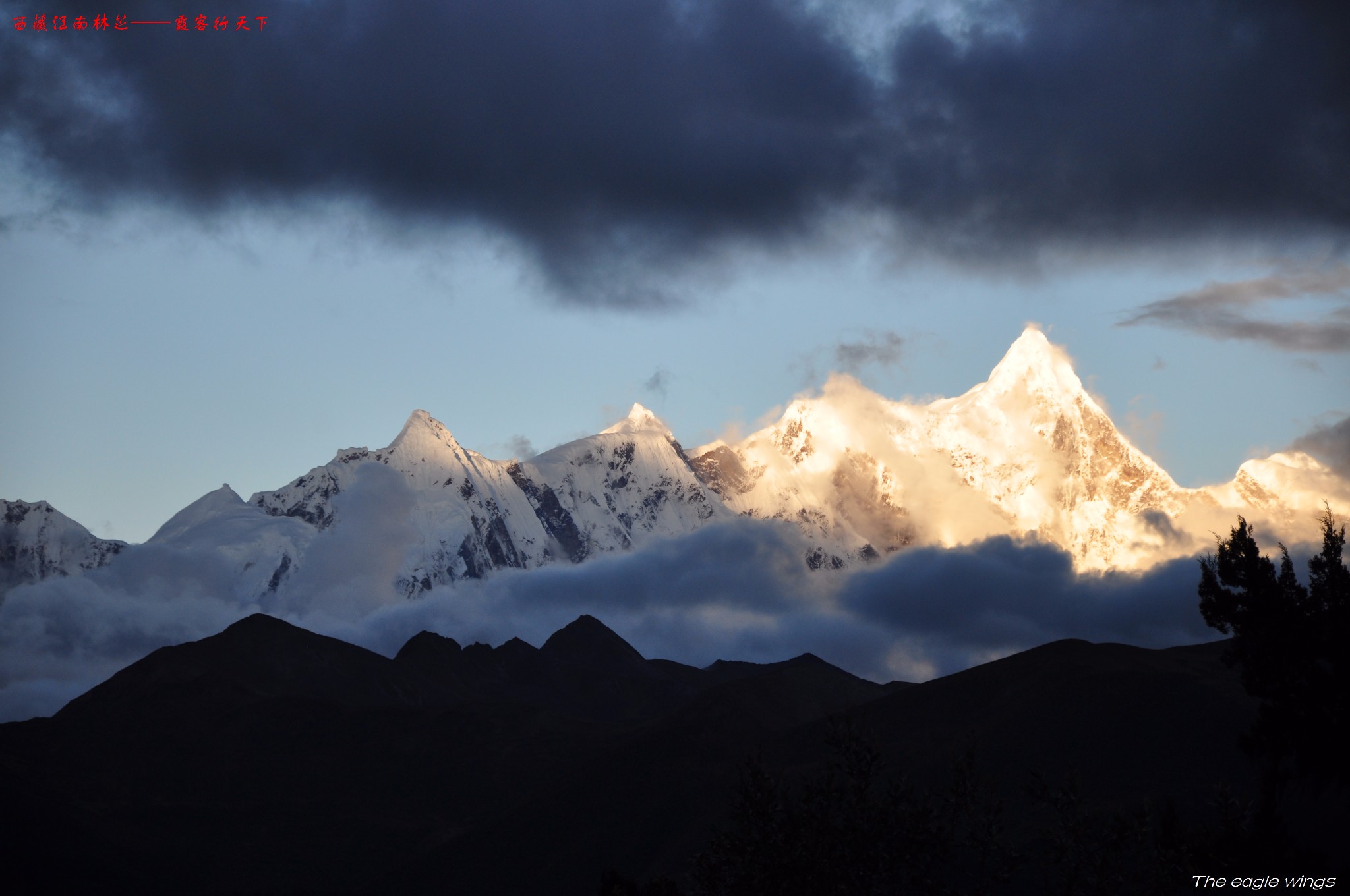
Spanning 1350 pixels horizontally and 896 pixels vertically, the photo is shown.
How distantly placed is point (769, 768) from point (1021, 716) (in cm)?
3186

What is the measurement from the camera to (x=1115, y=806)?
424 ft

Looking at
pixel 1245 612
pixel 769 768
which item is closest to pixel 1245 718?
pixel 769 768

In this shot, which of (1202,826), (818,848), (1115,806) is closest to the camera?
(818,848)

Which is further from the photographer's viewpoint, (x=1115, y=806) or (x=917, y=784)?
(x=917, y=784)

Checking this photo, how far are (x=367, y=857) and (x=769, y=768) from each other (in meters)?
62.0

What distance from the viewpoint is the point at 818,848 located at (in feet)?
108

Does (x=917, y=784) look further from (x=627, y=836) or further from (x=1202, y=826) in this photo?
(x=1202, y=826)

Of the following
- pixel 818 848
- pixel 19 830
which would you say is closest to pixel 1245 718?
pixel 818 848

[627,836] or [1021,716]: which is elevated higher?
[1021,716]

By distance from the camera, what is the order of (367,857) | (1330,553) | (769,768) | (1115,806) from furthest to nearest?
(367,857), (769,768), (1115,806), (1330,553)

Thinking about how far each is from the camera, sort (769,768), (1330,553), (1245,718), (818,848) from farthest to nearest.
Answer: (769,768)
(1245,718)
(1330,553)
(818,848)

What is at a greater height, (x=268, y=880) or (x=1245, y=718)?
(x=1245, y=718)

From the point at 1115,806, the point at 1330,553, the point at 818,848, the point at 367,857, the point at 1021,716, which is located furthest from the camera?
the point at 367,857

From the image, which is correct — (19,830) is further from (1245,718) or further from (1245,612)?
(1245,612)
